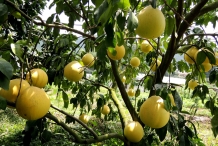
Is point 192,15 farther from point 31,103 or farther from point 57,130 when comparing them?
point 57,130

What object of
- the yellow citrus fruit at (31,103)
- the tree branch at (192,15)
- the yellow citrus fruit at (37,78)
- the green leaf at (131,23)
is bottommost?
the yellow citrus fruit at (31,103)

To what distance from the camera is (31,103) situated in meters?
0.60

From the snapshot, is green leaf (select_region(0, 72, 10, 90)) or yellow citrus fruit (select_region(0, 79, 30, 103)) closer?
green leaf (select_region(0, 72, 10, 90))

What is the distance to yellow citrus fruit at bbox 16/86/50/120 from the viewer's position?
0.59 meters

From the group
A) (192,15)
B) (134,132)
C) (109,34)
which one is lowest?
(134,132)

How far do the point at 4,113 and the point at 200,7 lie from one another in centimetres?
405

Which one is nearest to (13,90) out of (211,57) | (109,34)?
(109,34)

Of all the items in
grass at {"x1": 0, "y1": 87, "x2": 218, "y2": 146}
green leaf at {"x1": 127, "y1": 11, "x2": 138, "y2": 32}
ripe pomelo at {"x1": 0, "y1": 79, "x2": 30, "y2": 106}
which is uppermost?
green leaf at {"x1": 127, "y1": 11, "x2": 138, "y2": 32}

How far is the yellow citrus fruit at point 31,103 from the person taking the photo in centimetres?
59

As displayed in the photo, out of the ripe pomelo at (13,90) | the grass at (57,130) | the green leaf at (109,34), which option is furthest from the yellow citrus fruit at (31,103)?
the grass at (57,130)

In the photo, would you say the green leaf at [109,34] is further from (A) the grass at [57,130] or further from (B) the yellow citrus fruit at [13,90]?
(A) the grass at [57,130]

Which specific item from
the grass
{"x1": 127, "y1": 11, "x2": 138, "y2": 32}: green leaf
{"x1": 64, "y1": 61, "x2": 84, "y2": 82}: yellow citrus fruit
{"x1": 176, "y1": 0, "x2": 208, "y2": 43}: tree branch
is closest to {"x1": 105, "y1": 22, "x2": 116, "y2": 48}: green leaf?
{"x1": 127, "y1": 11, "x2": 138, "y2": 32}: green leaf

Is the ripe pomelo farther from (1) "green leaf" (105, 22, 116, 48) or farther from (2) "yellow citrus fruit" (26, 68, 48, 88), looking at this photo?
(1) "green leaf" (105, 22, 116, 48)

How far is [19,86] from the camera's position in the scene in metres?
0.61
